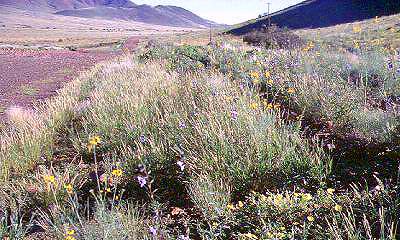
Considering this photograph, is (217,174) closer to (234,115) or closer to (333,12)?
(234,115)

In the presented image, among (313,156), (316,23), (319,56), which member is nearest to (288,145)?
(313,156)

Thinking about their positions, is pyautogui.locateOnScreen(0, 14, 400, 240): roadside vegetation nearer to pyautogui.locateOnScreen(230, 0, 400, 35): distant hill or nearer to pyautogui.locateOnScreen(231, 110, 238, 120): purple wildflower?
pyautogui.locateOnScreen(231, 110, 238, 120): purple wildflower

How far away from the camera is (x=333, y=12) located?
5150cm

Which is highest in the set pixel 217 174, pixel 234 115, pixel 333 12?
pixel 333 12

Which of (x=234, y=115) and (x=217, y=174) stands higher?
(x=234, y=115)

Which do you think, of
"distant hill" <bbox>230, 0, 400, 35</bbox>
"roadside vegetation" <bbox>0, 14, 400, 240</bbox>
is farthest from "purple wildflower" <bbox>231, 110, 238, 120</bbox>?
"distant hill" <bbox>230, 0, 400, 35</bbox>

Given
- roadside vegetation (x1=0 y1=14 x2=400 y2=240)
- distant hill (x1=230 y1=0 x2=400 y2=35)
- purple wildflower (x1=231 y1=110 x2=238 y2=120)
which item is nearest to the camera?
roadside vegetation (x1=0 y1=14 x2=400 y2=240)

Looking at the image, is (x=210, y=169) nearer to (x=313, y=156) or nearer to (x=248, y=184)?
(x=248, y=184)

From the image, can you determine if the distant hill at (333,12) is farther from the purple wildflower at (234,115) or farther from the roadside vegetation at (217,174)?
Result: the purple wildflower at (234,115)

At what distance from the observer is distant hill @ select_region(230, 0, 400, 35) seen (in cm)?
4224

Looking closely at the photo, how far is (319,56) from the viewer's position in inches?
324

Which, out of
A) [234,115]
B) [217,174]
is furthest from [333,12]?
[217,174]

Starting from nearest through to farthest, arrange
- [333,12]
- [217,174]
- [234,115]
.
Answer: [217,174] → [234,115] → [333,12]

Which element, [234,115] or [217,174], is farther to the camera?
[234,115]
